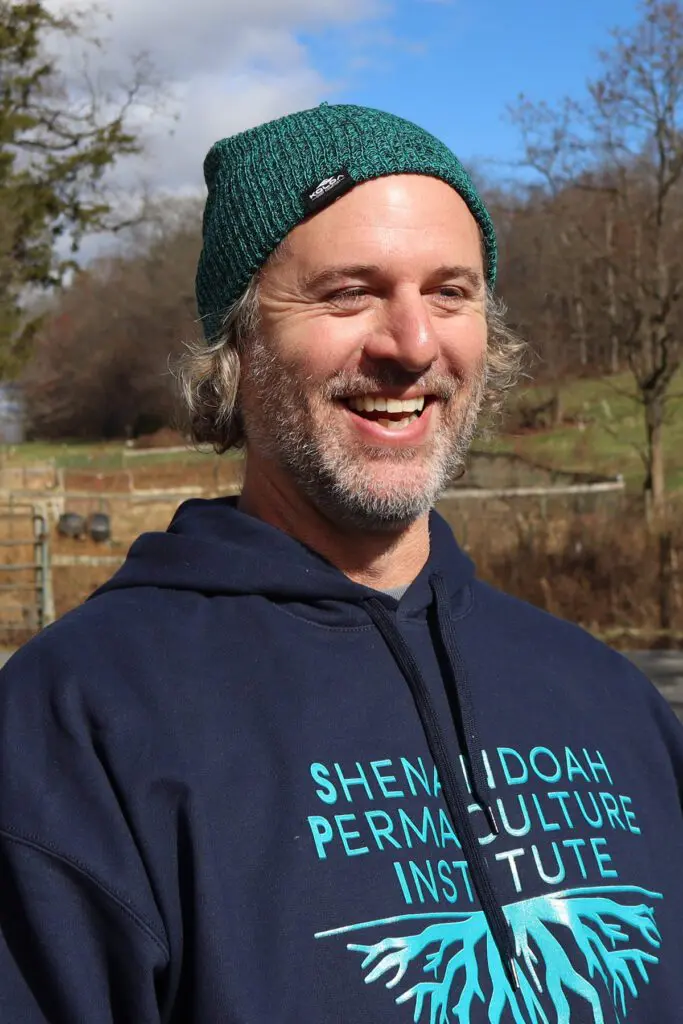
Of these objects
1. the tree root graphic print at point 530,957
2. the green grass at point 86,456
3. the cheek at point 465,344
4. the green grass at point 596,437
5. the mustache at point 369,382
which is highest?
the cheek at point 465,344

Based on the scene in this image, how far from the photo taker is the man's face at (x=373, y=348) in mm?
1992

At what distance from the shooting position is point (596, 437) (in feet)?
115

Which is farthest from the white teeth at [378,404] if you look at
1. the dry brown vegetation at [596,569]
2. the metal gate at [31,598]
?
the metal gate at [31,598]

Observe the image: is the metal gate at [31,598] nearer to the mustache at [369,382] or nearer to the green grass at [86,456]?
the mustache at [369,382]

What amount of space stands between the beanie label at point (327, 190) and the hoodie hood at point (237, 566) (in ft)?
1.77

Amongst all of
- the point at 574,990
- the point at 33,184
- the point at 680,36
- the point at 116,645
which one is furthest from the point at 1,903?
the point at 33,184

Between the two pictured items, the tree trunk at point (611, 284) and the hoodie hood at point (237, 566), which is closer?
the hoodie hood at point (237, 566)

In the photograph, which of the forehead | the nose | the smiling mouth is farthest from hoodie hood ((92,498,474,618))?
the forehead

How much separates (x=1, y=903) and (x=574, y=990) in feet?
2.77

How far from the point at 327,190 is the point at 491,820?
41.4 inches

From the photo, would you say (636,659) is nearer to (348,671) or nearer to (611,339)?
(611,339)

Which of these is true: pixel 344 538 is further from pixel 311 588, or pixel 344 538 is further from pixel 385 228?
pixel 385 228

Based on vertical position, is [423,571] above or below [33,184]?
below

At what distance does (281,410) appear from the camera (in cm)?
209
